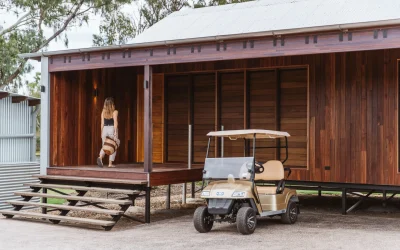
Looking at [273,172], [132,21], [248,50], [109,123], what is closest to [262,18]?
[248,50]

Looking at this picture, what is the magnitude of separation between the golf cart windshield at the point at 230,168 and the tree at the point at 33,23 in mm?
17080

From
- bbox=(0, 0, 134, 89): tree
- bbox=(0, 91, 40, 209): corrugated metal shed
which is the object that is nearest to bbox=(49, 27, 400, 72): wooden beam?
bbox=(0, 91, 40, 209): corrugated metal shed

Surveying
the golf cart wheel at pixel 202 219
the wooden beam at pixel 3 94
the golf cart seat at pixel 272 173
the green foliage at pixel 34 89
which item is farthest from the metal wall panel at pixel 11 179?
the green foliage at pixel 34 89

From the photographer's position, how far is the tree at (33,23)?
82.5ft

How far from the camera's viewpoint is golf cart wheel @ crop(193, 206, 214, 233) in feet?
31.3

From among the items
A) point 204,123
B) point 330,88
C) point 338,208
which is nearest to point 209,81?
point 204,123

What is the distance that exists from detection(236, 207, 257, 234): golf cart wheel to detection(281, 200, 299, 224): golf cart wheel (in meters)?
1.24

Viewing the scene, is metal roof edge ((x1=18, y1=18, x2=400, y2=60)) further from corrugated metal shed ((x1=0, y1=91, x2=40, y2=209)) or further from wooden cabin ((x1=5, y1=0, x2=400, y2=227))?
corrugated metal shed ((x1=0, y1=91, x2=40, y2=209))

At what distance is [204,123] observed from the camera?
14.3 meters

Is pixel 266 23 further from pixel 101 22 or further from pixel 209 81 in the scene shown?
pixel 101 22

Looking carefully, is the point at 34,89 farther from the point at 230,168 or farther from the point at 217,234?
the point at 217,234

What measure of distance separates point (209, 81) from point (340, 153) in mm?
3735

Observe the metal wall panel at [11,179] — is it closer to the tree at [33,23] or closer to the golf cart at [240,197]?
the golf cart at [240,197]

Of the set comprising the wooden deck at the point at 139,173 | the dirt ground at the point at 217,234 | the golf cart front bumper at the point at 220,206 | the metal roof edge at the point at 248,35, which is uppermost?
the metal roof edge at the point at 248,35
